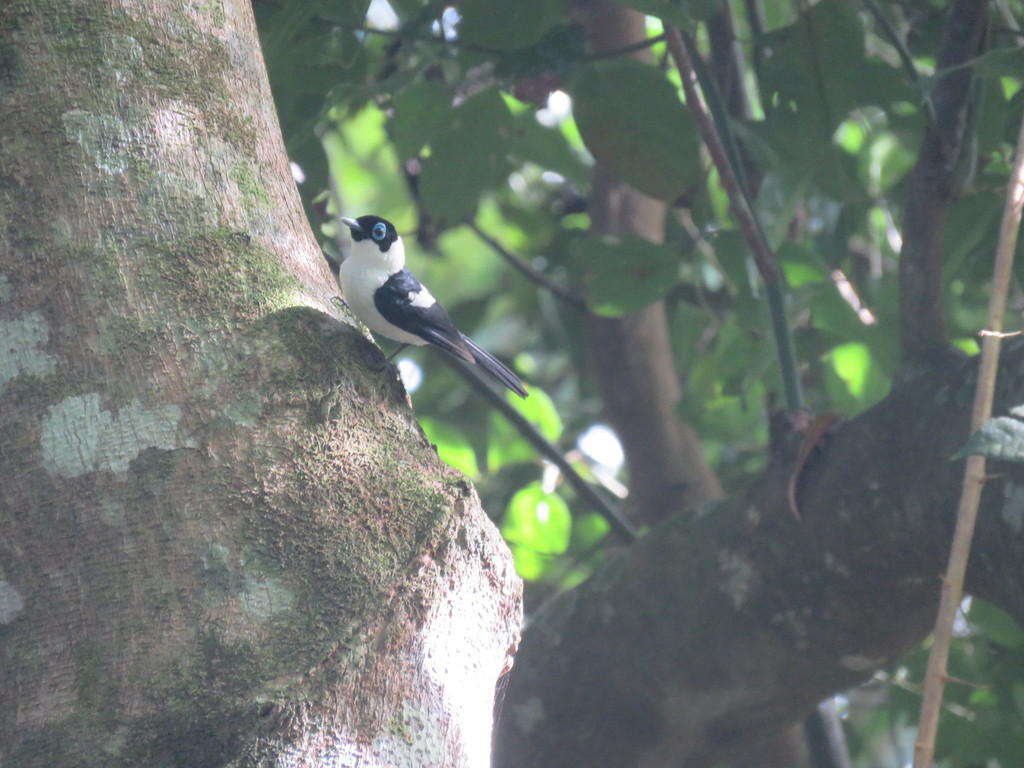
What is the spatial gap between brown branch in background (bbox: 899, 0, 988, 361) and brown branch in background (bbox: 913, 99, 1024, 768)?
A: 80 centimetres

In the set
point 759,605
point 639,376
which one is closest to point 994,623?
point 759,605

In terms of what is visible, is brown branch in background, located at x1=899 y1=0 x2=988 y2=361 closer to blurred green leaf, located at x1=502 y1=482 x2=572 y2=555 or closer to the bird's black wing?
the bird's black wing

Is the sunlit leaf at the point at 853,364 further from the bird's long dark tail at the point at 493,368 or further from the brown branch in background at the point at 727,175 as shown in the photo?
the bird's long dark tail at the point at 493,368

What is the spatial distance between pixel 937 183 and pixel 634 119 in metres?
0.78

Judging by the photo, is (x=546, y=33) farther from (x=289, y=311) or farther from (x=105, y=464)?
(x=105, y=464)

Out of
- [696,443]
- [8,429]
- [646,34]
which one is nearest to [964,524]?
[8,429]

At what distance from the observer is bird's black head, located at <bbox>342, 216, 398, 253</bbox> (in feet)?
9.20

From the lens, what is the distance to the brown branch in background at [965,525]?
1591 mm

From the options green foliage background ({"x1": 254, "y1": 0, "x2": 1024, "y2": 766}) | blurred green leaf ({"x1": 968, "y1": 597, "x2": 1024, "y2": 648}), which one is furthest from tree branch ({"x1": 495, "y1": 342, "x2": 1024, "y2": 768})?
blurred green leaf ({"x1": 968, "y1": 597, "x2": 1024, "y2": 648})

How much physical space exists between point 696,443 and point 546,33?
190 cm

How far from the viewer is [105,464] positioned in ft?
5.08

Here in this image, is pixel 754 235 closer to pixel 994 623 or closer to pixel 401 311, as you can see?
pixel 401 311

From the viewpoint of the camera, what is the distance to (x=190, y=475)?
5.09 feet

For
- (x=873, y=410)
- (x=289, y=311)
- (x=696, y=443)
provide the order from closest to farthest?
1. (x=289, y=311)
2. (x=873, y=410)
3. (x=696, y=443)
